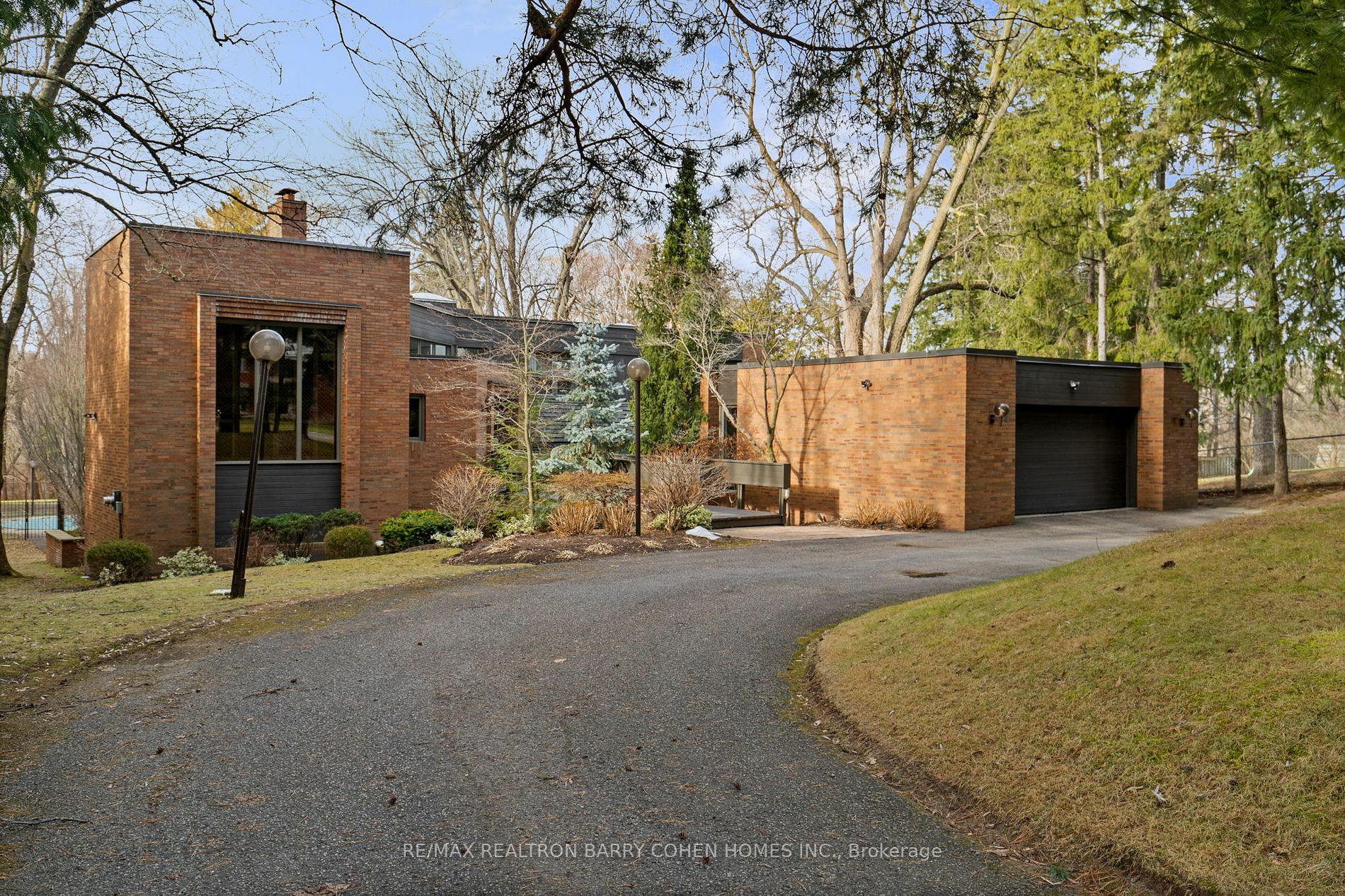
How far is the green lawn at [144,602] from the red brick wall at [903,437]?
891 centimetres

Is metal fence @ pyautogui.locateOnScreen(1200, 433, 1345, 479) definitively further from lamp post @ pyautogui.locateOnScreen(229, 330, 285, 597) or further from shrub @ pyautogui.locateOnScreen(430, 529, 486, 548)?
lamp post @ pyautogui.locateOnScreen(229, 330, 285, 597)

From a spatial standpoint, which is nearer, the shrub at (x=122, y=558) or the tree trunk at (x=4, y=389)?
the shrub at (x=122, y=558)

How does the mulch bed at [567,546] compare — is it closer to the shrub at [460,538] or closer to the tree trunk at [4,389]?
the shrub at [460,538]

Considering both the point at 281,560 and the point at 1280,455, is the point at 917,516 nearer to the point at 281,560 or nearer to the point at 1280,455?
the point at 1280,455

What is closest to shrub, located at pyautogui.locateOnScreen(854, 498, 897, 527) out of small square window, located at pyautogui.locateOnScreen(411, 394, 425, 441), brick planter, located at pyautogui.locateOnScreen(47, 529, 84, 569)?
small square window, located at pyautogui.locateOnScreen(411, 394, 425, 441)

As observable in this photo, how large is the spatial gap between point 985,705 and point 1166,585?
68.7 inches

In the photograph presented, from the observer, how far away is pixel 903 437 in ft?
60.7

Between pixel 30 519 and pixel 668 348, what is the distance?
21.6m

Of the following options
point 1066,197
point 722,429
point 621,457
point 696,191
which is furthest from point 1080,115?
point 696,191

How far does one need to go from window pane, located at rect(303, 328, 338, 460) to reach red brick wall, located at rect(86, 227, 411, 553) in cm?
27

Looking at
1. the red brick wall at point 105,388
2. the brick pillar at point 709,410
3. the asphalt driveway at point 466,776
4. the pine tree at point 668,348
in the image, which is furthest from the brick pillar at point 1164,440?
the red brick wall at point 105,388

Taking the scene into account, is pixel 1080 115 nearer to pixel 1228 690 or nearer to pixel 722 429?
pixel 722 429

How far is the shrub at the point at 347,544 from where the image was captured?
51.0 feet

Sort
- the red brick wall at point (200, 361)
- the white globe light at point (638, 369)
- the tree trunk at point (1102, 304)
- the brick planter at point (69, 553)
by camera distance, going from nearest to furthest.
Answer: the white globe light at point (638, 369), the red brick wall at point (200, 361), the brick planter at point (69, 553), the tree trunk at point (1102, 304)
